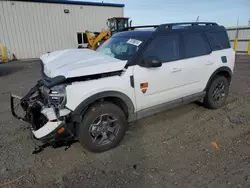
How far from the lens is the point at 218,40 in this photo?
4312 millimetres

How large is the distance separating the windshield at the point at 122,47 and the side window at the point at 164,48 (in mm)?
217

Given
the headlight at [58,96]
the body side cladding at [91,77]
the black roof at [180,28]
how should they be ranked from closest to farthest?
1. the headlight at [58,96]
2. the body side cladding at [91,77]
3. the black roof at [180,28]

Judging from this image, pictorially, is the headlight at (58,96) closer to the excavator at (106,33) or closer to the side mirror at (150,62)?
the side mirror at (150,62)

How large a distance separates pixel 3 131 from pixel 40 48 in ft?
48.4

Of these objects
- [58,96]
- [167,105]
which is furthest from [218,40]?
[58,96]

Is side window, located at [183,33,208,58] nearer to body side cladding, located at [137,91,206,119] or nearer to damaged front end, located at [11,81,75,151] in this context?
body side cladding, located at [137,91,206,119]

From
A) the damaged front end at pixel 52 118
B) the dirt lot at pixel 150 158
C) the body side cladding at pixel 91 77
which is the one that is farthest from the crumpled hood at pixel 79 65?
the dirt lot at pixel 150 158

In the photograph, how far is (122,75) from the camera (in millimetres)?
2947

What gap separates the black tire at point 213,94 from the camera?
4323 mm

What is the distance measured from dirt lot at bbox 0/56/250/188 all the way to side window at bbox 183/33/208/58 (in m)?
1.38

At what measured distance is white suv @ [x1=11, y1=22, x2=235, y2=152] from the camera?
8.56 feet

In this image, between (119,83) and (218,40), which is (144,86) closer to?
(119,83)

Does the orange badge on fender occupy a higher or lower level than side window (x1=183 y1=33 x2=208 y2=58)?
lower

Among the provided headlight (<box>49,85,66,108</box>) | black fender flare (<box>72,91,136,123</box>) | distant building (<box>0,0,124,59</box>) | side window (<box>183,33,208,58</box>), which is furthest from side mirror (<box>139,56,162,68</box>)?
distant building (<box>0,0,124,59</box>)
